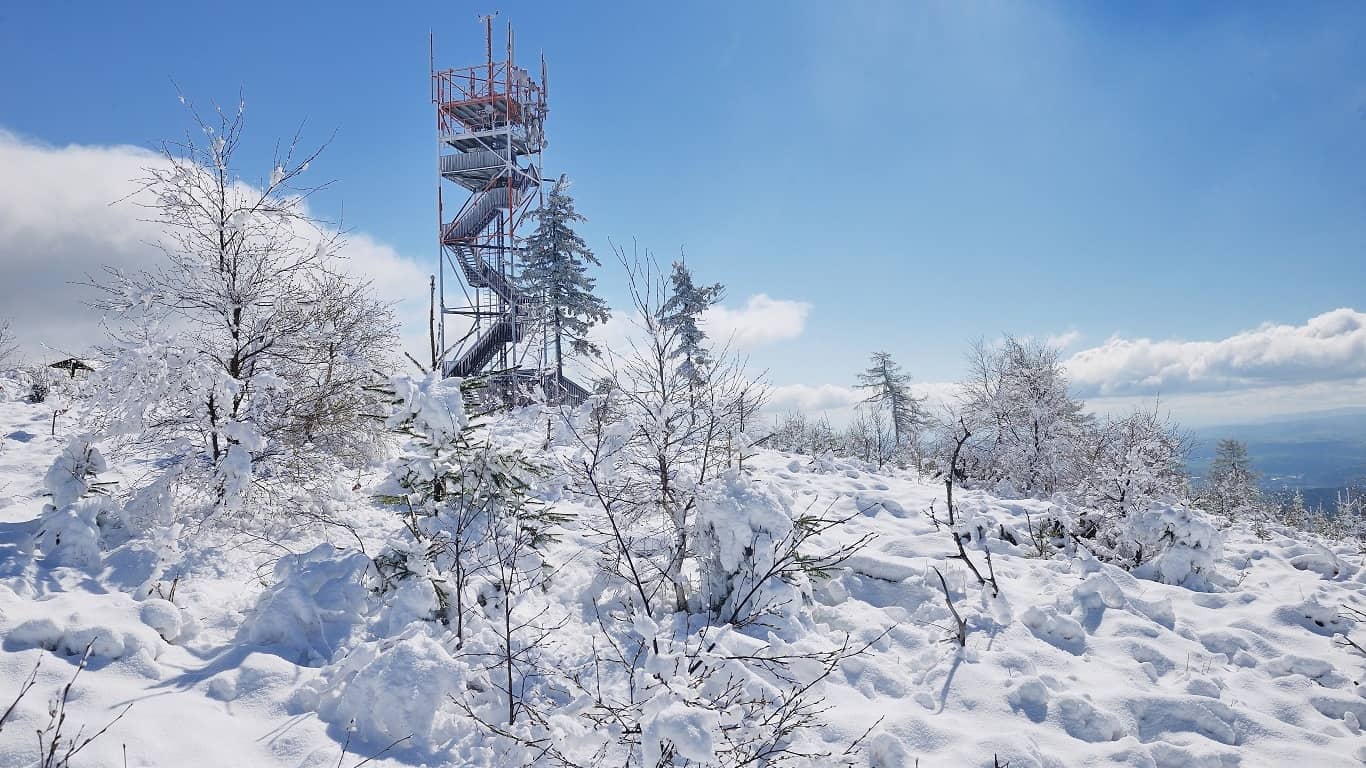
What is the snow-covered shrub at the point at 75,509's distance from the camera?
5.30 meters

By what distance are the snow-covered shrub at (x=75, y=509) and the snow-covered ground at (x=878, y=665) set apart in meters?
0.20

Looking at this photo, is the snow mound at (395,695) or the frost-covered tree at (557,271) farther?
the frost-covered tree at (557,271)

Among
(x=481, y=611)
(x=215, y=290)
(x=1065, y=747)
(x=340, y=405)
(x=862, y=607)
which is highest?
(x=215, y=290)

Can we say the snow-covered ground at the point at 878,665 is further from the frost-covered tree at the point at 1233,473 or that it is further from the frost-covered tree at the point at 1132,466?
the frost-covered tree at the point at 1233,473

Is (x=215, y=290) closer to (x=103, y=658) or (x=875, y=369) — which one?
(x=103, y=658)

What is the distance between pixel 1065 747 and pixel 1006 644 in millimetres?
1314

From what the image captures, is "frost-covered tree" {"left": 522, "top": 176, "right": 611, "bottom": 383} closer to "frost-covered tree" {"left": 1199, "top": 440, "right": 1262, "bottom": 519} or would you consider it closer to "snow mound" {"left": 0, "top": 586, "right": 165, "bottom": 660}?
"snow mound" {"left": 0, "top": 586, "right": 165, "bottom": 660}

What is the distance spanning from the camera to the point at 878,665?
208 inches

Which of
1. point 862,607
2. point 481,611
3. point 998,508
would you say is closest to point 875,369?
point 998,508

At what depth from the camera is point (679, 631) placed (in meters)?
5.64

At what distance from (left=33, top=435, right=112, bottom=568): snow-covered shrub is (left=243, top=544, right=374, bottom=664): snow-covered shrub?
5.13 feet

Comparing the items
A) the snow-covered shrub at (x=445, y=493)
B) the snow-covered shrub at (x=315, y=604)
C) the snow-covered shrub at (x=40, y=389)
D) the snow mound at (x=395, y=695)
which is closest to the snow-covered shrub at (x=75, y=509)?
the snow-covered shrub at (x=315, y=604)

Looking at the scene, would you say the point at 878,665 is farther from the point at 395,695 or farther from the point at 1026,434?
the point at 1026,434

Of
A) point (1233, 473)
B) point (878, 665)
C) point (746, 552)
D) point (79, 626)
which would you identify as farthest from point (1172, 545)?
point (1233, 473)
